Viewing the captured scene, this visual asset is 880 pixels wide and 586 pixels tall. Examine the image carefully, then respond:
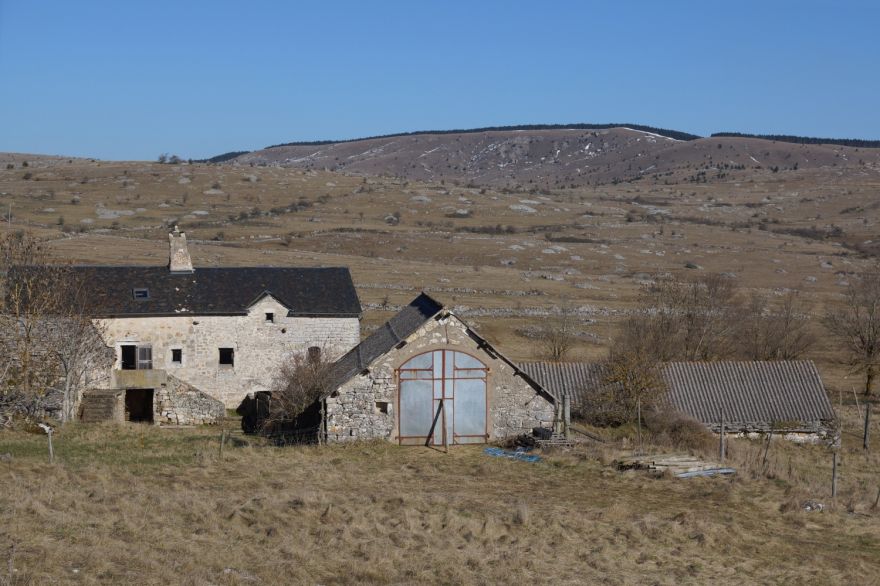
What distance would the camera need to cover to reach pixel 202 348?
126 feet

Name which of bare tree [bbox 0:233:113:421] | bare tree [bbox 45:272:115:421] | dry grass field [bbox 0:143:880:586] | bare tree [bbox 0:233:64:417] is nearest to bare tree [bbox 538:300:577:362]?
dry grass field [bbox 0:143:880:586]

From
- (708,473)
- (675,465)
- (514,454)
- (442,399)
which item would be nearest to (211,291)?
(442,399)

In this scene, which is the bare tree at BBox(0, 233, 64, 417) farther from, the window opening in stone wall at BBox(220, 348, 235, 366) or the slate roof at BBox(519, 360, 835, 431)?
the slate roof at BBox(519, 360, 835, 431)

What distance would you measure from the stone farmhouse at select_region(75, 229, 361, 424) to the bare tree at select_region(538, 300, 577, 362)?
13.0m

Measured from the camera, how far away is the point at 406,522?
733 inches

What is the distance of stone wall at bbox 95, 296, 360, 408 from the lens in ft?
124

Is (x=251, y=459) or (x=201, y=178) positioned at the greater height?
(x=201, y=178)

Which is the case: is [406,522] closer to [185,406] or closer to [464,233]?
[185,406]

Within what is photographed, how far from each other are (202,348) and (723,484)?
22.0 meters

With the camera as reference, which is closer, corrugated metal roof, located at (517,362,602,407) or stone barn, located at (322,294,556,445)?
stone barn, located at (322,294,556,445)

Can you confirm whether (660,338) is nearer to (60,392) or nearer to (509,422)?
(509,422)

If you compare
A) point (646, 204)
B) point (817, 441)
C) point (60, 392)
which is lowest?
point (817, 441)

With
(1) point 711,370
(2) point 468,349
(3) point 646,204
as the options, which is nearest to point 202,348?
(2) point 468,349

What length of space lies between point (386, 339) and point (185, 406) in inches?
356
